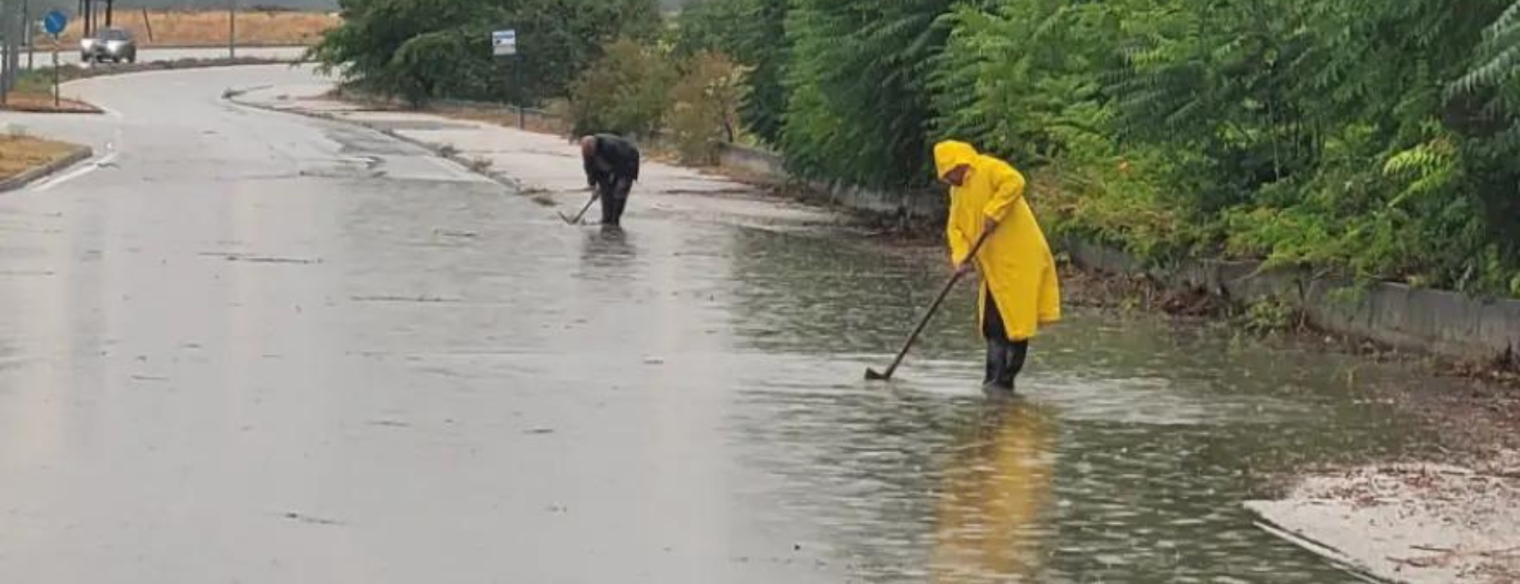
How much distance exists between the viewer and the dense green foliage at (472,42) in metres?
67.6

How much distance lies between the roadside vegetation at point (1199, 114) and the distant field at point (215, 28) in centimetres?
8237

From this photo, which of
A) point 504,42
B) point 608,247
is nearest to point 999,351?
point 608,247

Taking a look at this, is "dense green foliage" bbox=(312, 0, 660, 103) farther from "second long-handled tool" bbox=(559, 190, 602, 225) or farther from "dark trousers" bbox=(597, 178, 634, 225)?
"dark trousers" bbox=(597, 178, 634, 225)

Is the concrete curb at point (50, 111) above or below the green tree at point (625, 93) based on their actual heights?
below

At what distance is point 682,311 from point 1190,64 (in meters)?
3.77

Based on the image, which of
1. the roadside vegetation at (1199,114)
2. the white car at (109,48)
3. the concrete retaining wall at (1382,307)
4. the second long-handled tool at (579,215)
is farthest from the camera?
the white car at (109,48)

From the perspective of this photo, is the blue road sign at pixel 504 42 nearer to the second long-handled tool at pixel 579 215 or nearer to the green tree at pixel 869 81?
the green tree at pixel 869 81

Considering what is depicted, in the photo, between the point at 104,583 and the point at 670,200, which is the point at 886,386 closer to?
the point at 104,583

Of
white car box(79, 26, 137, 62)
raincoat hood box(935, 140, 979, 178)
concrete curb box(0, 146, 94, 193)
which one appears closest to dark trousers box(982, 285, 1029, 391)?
raincoat hood box(935, 140, 979, 178)

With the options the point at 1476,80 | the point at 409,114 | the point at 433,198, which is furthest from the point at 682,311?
the point at 409,114

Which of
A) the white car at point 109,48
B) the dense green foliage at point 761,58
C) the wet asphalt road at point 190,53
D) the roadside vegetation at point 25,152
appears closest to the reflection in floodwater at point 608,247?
the dense green foliage at point 761,58

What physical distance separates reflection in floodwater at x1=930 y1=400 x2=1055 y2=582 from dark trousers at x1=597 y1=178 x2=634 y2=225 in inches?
564

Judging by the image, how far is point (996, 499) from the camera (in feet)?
34.0

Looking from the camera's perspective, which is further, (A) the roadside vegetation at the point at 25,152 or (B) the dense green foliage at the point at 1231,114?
(A) the roadside vegetation at the point at 25,152
